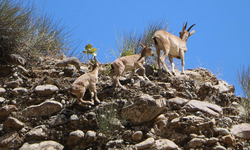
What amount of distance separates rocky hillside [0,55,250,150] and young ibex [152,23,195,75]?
1.15 meters

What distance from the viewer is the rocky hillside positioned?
337 inches

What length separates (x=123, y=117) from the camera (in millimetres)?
8883

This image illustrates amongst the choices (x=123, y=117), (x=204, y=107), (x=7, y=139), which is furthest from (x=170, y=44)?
(x=7, y=139)

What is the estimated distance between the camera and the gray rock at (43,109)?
9266 mm

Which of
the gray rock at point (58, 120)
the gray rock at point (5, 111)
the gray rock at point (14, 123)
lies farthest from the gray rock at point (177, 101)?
the gray rock at point (5, 111)

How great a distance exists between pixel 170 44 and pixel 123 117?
3.79m

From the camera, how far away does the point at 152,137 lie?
8586mm

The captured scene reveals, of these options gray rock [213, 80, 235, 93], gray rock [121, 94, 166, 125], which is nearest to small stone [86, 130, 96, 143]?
gray rock [121, 94, 166, 125]

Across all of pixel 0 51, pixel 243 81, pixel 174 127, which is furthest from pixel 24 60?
pixel 243 81

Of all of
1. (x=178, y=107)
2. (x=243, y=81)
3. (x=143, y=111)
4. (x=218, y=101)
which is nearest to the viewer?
(x=143, y=111)

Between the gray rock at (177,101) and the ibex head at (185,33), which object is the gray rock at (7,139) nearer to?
the gray rock at (177,101)

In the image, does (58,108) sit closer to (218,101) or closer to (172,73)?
(172,73)

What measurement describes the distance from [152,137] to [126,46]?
574cm

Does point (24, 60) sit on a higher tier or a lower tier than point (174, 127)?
higher
